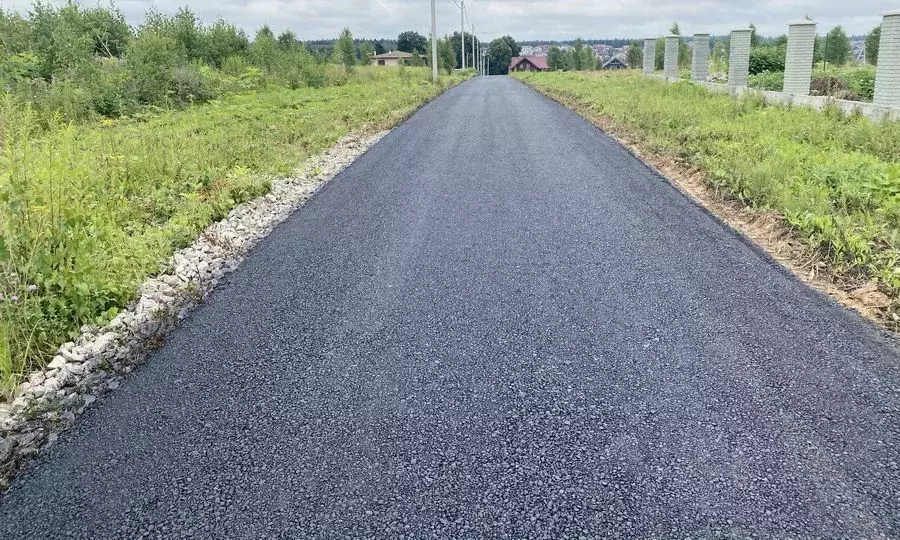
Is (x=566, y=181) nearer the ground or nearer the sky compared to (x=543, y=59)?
nearer the ground

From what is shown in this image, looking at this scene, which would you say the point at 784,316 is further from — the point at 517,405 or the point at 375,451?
the point at 375,451

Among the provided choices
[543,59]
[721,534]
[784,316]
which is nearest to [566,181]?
[784,316]

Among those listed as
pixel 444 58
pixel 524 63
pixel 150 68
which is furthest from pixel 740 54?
pixel 524 63

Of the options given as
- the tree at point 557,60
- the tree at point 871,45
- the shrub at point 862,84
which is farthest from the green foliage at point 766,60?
the tree at point 557,60

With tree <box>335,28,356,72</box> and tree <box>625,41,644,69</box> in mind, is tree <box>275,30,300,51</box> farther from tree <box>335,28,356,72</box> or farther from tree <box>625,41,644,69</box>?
tree <box>625,41,644,69</box>

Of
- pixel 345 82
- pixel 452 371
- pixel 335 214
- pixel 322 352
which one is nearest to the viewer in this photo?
pixel 452 371

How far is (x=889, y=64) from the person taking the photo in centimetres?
1110

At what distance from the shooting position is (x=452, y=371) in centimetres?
369

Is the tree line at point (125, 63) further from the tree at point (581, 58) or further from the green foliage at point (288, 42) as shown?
the tree at point (581, 58)

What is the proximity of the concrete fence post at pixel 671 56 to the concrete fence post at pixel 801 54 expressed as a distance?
1183cm

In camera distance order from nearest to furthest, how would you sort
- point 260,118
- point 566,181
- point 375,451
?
point 375,451, point 566,181, point 260,118

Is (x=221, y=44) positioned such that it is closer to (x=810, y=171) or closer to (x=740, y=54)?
(x=740, y=54)

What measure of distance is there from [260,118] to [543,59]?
118 metres

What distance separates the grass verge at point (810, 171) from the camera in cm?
496
